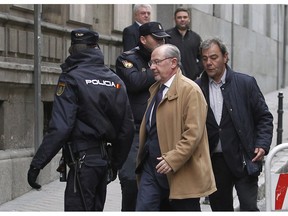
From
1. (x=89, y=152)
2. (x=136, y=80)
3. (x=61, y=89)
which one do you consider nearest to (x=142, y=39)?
(x=136, y=80)

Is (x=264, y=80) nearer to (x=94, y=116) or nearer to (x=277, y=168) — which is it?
(x=277, y=168)

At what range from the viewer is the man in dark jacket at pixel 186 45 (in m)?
10.4

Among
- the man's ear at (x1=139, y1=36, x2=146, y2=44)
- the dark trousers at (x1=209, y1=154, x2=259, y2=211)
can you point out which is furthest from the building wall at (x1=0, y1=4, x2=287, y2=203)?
the dark trousers at (x1=209, y1=154, x2=259, y2=211)

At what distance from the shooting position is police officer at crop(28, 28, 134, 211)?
6371mm

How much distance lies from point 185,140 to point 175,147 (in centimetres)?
10

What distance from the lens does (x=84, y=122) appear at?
650cm

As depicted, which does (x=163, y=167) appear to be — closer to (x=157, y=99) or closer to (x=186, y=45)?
(x=157, y=99)

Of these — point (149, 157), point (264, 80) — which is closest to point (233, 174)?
point (149, 157)

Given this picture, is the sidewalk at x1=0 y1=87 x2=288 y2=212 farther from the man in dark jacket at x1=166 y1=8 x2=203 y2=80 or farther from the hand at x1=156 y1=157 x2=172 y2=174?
the hand at x1=156 y1=157 x2=172 y2=174

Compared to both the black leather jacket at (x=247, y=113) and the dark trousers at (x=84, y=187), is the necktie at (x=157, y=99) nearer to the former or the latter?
the dark trousers at (x=84, y=187)

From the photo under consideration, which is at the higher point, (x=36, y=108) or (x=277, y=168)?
(x=36, y=108)

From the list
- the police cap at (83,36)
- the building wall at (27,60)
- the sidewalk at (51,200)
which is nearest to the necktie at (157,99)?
the police cap at (83,36)

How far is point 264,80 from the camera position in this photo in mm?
24297
